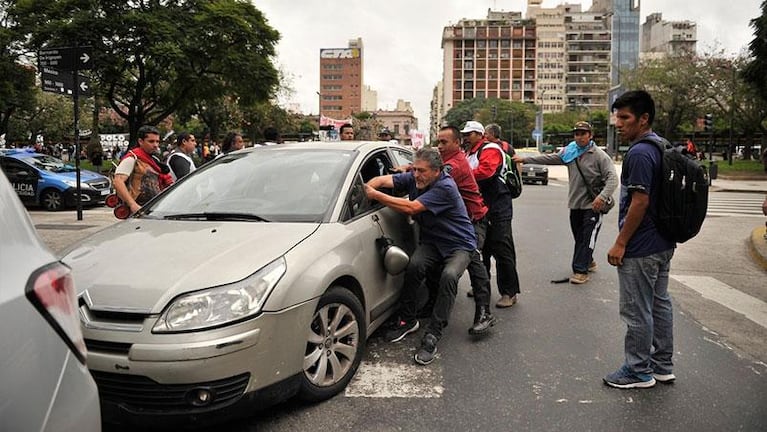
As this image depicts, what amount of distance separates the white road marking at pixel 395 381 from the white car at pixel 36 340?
2.06m

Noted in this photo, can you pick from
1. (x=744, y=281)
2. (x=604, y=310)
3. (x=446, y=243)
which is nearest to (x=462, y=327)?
(x=446, y=243)

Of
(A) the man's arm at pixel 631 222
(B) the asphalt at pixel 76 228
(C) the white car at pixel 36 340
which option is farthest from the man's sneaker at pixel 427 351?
(B) the asphalt at pixel 76 228

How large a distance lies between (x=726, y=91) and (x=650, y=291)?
43174 millimetres

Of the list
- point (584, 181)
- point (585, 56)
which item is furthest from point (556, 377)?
point (585, 56)

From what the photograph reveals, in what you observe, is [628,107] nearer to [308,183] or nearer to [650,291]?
[650,291]

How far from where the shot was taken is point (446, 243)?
455cm

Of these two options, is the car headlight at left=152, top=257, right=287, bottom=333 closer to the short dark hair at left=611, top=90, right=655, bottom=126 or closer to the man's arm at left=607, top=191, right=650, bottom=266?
the man's arm at left=607, top=191, right=650, bottom=266

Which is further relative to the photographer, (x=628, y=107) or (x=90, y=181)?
(x=90, y=181)

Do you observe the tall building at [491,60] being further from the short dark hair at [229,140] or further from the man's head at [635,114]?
the man's head at [635,114]

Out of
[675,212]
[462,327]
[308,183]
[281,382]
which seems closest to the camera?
[281,382]

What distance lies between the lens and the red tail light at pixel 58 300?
1599 millimetres

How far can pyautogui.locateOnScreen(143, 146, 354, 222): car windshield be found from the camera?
3.94 meters

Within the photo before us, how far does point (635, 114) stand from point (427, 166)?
1463 millimetres

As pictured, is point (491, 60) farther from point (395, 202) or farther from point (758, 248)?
point (395, 202)
